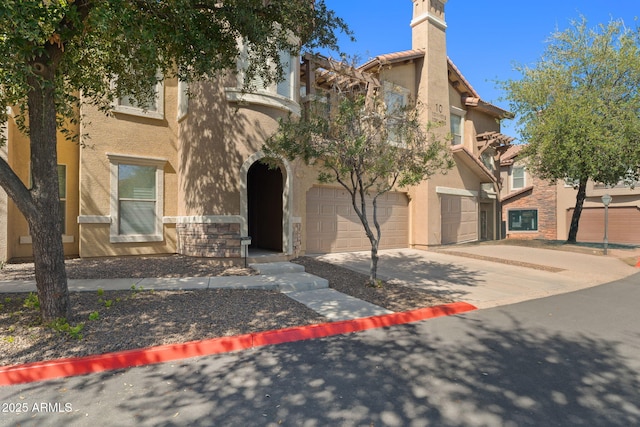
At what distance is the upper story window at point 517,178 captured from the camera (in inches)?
1048

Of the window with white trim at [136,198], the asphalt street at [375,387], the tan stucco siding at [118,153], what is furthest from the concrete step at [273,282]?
the tan stucco siding at [118,153]

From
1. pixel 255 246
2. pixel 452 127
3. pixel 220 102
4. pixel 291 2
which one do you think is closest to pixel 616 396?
pixel 291 2

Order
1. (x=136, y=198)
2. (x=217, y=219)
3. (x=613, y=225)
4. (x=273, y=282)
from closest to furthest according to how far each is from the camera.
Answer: (x=273, y=282) → (x=217, y=219) → (x=136, y=198) → (x=613, y=225)

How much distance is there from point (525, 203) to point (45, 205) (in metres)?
28.4

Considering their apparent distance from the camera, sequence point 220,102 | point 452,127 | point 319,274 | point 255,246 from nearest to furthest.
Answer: point 319,274, point 220,102, point 255,246, point 452,127

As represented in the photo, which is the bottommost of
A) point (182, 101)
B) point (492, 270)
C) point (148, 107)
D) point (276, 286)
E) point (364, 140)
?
point (492, 270)

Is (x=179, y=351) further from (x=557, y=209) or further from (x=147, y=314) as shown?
(x=557, y=209)

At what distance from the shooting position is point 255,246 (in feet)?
45.3

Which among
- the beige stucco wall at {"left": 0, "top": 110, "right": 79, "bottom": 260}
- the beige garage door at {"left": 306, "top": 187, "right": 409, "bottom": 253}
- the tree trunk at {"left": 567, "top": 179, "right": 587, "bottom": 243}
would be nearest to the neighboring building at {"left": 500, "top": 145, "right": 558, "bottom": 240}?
the tree trunk at {"left": 567, "top": 179, "right": 587, "bottom": 243}

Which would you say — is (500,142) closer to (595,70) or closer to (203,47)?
(595,70)

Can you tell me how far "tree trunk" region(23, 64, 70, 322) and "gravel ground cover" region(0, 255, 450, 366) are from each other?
17.3 inches

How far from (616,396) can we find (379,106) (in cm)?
650

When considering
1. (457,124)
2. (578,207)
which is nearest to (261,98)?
(457,124)

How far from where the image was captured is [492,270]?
11188 millimetres
